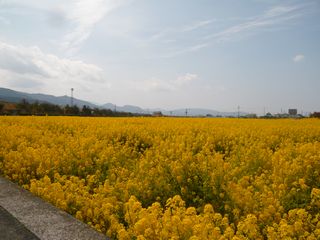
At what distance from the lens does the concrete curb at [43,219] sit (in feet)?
10.9

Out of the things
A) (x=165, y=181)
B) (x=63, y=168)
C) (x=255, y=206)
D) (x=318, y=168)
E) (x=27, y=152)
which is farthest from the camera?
(x=27, y=152)

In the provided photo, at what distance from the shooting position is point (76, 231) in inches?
135

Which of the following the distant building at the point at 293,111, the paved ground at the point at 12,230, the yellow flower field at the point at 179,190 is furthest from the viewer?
the distant building at the point at 293,111

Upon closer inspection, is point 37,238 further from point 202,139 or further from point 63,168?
point 202,139

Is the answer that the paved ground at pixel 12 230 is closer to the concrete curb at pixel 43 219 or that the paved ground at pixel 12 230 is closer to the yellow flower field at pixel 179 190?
the concrete curb at pixel 43 219

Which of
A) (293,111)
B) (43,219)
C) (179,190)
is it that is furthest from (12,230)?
(293,111)

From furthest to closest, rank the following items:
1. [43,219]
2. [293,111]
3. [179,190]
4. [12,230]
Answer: [293,111], [179,190], [43,219], [12,230]

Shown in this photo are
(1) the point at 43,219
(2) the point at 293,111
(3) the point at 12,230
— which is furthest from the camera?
(2) the point at 293,111

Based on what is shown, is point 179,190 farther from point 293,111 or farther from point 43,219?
point 293,111

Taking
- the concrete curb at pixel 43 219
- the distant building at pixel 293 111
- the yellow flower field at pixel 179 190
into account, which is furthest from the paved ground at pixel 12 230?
the distant building at pixel 293 111

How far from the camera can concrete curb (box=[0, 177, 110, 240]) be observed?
333 centimetres

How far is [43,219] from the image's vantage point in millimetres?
3727

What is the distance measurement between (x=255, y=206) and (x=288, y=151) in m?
3.31

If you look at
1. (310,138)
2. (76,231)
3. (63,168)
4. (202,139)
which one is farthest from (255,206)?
(310,138)
